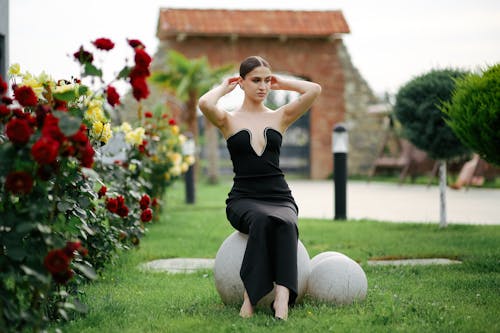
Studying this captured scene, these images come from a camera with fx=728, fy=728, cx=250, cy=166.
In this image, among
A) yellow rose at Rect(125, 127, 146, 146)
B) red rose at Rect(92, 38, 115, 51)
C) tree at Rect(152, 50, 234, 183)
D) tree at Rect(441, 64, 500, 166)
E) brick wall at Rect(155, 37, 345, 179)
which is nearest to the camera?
red rose at Rect(92, 38, 115, 51)

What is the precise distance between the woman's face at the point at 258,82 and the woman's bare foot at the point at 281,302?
3.84ft

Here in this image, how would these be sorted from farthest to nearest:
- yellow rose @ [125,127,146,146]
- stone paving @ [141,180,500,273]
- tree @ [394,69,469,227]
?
1. tree @ [394,69,469,227]
2. yellow rose @ [125,127,146,146]
3. stone paving @ [141,180,500,273]

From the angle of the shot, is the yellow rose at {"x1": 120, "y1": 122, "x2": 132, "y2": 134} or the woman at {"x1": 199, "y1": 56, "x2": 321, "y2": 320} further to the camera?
the yellow rose at {"x1": 120, "y1": 122, "x2": 132, "y2": 134}

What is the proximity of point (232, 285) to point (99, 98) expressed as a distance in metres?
1.32

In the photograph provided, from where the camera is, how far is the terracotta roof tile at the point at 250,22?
2220 centimetres

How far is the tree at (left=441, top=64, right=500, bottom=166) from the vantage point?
5.61 meters

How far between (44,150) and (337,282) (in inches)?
84.7

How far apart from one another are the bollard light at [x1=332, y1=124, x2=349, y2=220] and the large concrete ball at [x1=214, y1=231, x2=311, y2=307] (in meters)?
5.57

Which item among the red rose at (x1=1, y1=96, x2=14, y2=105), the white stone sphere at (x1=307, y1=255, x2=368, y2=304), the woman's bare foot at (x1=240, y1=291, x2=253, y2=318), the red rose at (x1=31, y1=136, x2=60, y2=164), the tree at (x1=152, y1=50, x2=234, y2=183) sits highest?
the tree at (x1=152, y1=50, x2=234, y2=183)

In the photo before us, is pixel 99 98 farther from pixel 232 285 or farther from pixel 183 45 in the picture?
pixel 183 45

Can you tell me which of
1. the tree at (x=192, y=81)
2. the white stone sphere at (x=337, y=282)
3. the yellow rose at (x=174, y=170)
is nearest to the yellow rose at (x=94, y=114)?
the white stone sphere at (x=337, y=282)

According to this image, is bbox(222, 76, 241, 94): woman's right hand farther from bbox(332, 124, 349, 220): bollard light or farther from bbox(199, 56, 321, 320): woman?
bbox(332, 124, 349, 220): bollard light

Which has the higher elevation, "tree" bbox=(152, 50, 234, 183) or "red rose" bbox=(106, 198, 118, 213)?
"tree" bbox=(152, 50, 234, 183)

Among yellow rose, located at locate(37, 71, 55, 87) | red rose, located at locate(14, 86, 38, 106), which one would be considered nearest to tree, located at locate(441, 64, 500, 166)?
yellow rose, located at locate(37, 71, 55, 87)
